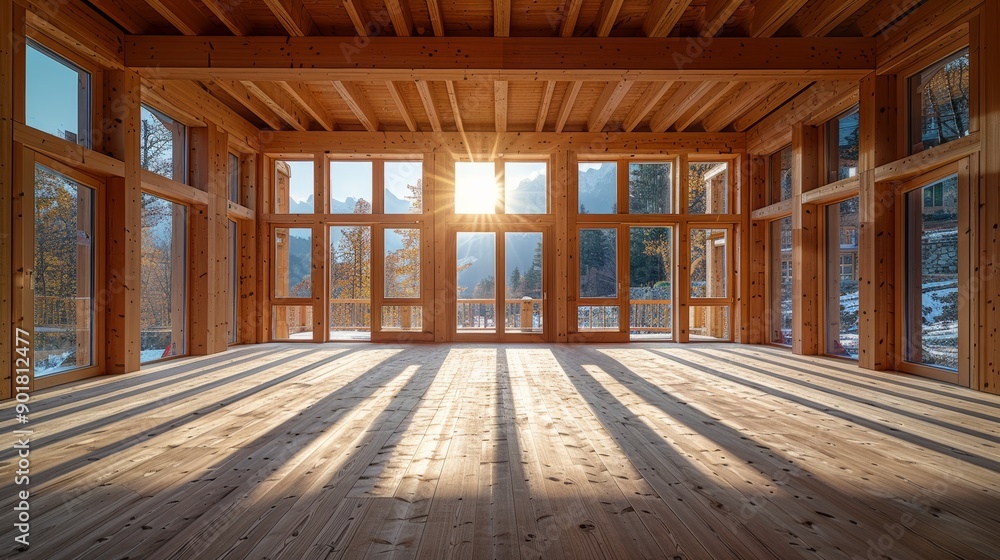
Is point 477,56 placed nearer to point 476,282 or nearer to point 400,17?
point 400,17

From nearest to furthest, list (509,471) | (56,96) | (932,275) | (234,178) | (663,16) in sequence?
(509,471) < (56,96) < (663,16) < (932,275) < (234,178)

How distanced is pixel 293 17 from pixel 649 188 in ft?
20.1

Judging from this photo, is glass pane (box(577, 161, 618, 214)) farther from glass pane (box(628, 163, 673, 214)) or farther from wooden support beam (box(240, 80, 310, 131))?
wooden support beam (box(240, 80, 310, 131))

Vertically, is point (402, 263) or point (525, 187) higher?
point (525, 187)

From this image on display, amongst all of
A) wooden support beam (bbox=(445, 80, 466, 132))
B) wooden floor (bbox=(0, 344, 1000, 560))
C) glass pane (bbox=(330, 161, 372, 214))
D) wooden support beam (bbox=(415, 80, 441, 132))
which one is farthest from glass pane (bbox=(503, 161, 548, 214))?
wooden floor (bbox=(0, 344, 1000, 560))

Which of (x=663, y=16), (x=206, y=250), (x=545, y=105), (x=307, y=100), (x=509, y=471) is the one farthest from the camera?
(x=545, y=105)

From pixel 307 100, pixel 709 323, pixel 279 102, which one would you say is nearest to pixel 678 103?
pixel 709 323

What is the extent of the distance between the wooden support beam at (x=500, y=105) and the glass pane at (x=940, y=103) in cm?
458

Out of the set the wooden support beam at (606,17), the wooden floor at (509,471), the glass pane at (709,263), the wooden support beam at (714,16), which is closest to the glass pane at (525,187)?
the glass pane at (709,263)

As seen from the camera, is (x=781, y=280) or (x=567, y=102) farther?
(x=781, y=280)

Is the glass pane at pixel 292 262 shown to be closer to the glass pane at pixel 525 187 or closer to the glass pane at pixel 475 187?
the glass pane at pixel 475 187

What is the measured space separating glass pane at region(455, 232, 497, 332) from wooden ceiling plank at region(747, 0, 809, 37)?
4711 millimetres

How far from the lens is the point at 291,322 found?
8117 mm

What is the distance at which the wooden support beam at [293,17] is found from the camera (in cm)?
434
